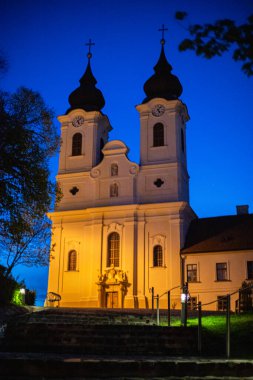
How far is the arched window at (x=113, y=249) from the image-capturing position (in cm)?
3722

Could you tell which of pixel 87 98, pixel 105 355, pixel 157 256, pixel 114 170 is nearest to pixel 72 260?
pixel 157 256

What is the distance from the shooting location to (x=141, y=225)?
37.4 m

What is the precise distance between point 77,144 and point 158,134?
6808 mm

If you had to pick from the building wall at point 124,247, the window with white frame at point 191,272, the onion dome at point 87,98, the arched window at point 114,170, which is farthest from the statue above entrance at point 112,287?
the onion dome at point 87,98

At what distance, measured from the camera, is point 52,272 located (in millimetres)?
38125

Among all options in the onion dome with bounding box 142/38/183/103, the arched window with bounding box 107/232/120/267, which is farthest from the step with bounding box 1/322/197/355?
the onion dome with bounding box 142/38/183/103

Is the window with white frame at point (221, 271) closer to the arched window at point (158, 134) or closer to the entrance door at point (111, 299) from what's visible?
the entrance door at point (111, 299)

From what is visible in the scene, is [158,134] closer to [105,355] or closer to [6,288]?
[6,288]

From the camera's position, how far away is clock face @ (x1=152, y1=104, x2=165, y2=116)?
3991 cm

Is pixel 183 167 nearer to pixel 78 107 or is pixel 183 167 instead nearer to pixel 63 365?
pixel 78 107

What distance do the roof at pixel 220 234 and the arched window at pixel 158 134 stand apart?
21.4ft

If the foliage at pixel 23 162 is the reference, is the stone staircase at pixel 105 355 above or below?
below

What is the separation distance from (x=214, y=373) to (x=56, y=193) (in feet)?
47.5

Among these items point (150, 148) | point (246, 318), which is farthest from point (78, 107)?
point (246, 318)
